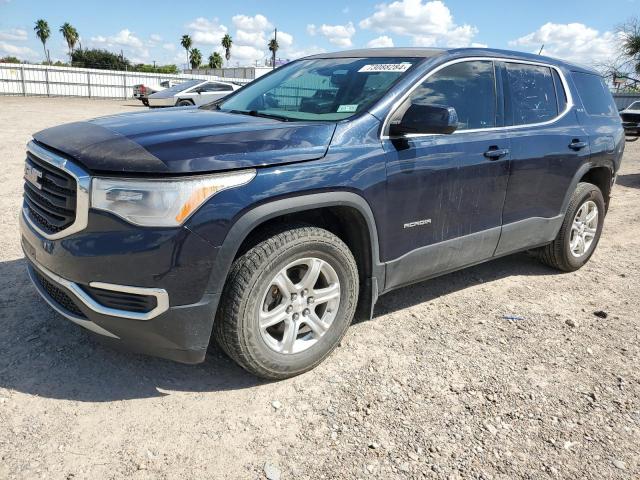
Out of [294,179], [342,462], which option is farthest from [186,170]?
[342,462]

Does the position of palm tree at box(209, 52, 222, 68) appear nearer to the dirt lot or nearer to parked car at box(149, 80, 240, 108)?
parked car at box(149, 80, 240, 108)

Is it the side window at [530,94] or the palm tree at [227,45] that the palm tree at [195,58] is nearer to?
the palm tree at [227,45]

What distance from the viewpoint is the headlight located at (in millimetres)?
2326

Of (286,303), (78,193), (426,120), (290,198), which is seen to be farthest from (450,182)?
(78,193)

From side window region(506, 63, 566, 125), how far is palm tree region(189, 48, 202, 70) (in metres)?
83.8

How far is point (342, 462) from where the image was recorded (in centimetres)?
233

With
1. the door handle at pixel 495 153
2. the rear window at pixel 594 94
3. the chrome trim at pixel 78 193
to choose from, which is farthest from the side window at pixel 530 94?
the chrome trim at pixel 78 193

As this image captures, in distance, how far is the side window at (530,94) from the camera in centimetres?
391

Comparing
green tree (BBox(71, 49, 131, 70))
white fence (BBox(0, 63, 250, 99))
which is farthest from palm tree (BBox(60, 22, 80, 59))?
white fence (BBox(0, 63, 250, 99))

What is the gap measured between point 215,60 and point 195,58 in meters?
4.51

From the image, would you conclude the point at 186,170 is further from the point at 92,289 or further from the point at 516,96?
the point at 516,96

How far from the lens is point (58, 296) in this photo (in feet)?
8.98

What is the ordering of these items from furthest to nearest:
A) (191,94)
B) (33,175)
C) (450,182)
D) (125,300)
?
(191,94) < (450,182) < (33,175) < (125,300)

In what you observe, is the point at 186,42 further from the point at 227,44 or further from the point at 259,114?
the point at 259,114
